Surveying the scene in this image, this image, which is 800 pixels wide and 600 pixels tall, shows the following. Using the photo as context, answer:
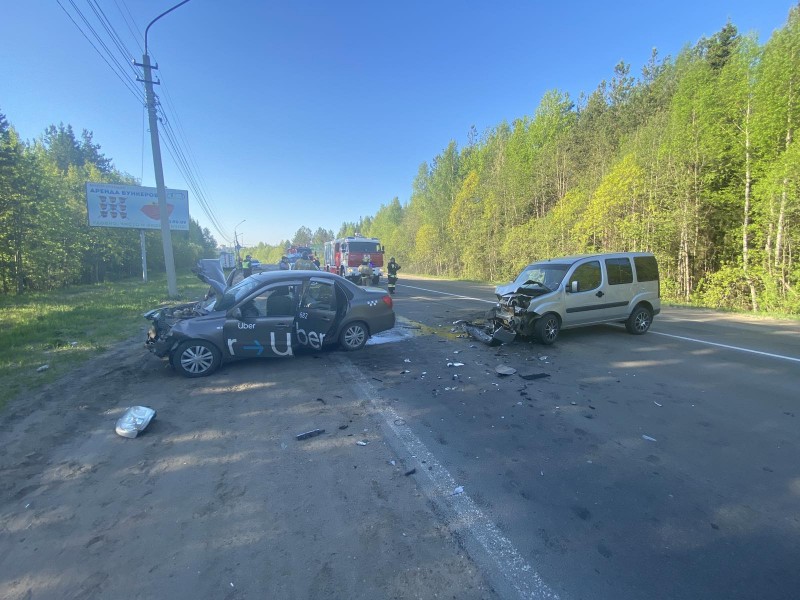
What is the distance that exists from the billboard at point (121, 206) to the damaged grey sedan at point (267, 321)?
75.3ft

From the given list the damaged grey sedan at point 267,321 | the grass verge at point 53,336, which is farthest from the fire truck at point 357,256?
the damaged grey sedan at point 267,321

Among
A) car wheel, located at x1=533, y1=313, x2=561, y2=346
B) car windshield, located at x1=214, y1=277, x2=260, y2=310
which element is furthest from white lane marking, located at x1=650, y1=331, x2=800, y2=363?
car windshield, located at x1=214, y1=277, x2=260, y2=310

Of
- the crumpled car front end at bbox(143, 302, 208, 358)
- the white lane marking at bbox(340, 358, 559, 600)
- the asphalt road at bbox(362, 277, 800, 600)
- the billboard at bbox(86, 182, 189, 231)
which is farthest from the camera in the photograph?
the billboard at bbox(86, 182, 189, 231)

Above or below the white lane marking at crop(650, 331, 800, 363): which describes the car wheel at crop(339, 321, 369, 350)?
above

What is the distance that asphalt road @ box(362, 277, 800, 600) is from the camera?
7.22ft

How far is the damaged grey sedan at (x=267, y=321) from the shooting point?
5734mm

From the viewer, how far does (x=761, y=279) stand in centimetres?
1358

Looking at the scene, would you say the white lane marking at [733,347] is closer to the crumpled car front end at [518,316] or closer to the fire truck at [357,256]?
the crumpled car front end at [518,316]

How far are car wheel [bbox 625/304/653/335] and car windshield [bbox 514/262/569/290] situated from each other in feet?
7.13

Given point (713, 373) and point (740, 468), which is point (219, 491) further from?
point (713, 373)

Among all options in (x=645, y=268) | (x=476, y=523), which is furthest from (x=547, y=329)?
(x=476, y=523)

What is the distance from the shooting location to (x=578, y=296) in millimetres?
7848

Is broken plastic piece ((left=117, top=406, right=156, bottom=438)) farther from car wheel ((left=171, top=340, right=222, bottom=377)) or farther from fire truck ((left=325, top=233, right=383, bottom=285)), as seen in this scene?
fire truck ((left=325, top=233, right=383, bottom=285))

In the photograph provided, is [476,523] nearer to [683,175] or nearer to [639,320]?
[639,320]
